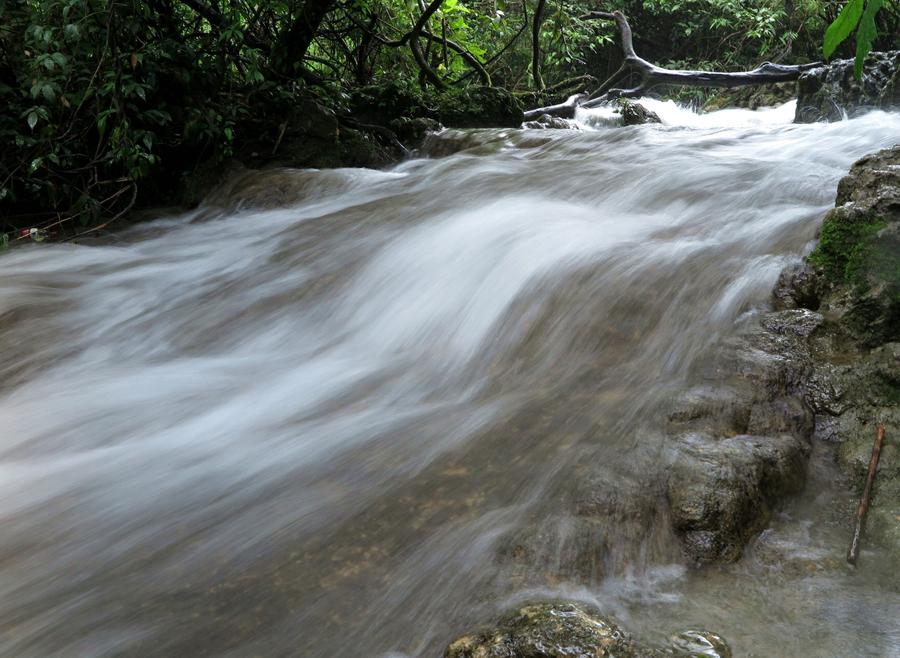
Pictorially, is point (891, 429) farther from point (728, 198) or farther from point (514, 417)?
point (728, 198)

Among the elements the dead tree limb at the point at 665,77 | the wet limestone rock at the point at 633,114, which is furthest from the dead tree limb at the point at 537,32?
the wet limestone rock at the point at 633,114

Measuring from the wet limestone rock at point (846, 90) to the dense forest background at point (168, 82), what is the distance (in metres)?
3.09

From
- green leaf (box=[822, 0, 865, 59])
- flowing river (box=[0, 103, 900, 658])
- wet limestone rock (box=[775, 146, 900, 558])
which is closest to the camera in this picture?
green leaf (box=[822, 0, 865, 59])

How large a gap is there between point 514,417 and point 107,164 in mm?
4320

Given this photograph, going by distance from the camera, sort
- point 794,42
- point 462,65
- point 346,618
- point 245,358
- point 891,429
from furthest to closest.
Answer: point 794,42 → point 462,65 → point 245,358 → point 891,429 → point 346,618

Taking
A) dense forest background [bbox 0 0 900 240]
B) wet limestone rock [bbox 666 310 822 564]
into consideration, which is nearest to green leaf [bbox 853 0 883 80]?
wet limestone rock [bbox 666 310 822 564]

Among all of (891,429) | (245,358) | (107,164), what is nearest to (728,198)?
(891,429)

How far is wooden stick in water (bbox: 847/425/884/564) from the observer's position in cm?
168

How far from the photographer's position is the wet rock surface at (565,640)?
1.30 meters

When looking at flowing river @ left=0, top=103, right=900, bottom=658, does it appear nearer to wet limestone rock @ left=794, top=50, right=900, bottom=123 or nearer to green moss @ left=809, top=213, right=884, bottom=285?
green moss @ left=809, top=213, right=884, bottom=285

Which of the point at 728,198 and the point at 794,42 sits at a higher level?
the point at 794,42

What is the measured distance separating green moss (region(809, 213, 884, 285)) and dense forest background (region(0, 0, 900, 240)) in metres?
4.34

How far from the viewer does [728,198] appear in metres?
4.19

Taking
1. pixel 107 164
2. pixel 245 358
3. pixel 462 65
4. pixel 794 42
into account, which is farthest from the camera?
pixel 794 42
